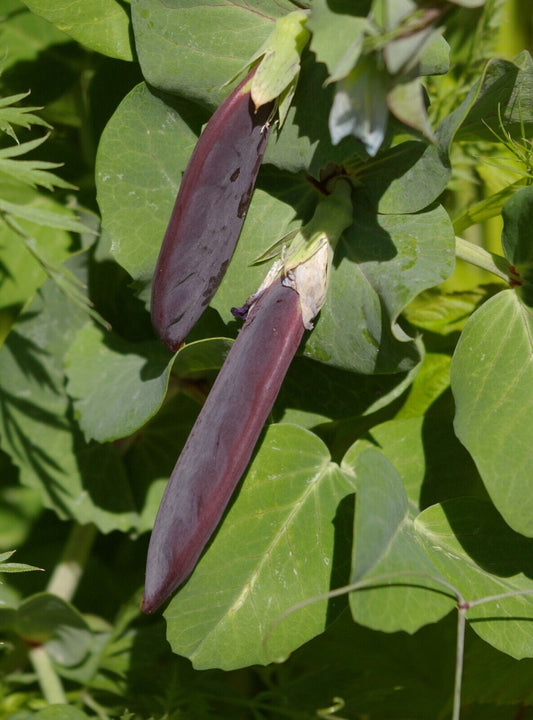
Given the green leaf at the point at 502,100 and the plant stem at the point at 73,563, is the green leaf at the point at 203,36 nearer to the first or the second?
the green leaf at the point at 502,100

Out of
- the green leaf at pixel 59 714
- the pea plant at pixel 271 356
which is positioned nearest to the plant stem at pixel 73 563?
the pea plant at pixel 271 356

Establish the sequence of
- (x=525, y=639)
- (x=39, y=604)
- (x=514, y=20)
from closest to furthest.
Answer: (x=525, y=639), (x=39, y=604), (x=514, y=20)

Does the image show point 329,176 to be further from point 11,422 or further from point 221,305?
point 11,422

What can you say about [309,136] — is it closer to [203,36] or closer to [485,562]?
[203,36]

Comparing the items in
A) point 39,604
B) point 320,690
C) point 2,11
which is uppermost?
point 2,11

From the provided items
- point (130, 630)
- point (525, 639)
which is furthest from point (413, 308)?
point (130, 630)

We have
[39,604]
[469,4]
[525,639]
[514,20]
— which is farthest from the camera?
[514,20]

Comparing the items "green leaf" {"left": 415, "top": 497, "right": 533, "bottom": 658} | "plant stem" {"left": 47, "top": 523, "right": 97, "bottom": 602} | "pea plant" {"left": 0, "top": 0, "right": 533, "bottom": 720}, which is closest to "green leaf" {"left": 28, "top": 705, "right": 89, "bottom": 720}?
"pea plant" {"left": 0, "top": 0, "right": 533, "bottom": 720}
